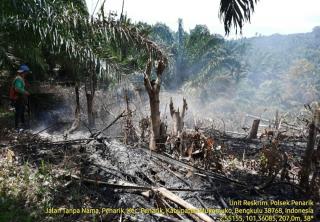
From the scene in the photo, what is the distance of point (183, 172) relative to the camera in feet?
17.0

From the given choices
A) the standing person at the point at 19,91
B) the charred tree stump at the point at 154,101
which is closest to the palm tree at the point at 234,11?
the charred tree stump at the point at 154,101

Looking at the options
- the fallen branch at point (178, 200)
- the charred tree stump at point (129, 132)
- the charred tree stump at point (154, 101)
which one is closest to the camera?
the fallen branch at point (178, 200)

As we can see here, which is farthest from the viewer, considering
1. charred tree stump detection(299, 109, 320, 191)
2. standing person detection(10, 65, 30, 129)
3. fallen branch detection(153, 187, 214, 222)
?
standing person detection(10, 65, 30, 129)

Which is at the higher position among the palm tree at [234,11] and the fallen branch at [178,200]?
the palm tree at [234,11]

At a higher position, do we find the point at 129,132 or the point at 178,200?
the point at 129,132

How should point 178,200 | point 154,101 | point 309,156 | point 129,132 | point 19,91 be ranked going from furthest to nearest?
point 19,91
point 129,132
point 154,101
point 309,156
point 178,200

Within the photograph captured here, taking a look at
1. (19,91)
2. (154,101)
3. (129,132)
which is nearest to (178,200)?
(154,101)

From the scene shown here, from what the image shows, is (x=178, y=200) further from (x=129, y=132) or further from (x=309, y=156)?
(x=129, y=132)

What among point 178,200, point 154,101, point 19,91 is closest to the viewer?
point 178,200

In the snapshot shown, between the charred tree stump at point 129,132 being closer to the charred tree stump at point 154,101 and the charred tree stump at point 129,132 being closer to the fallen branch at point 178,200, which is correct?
the charred tree stump at point 154,101

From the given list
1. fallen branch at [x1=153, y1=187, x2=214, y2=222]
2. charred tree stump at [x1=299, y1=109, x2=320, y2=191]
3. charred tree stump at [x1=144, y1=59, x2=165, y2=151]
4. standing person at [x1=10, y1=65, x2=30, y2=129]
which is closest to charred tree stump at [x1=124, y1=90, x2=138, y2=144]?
charred tree stump at [x1=144, y1=59, x2=165, y2=151]

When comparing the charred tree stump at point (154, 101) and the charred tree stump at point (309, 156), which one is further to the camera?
the charred tree stump at point (154, 101)

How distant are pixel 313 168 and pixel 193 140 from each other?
1883mm

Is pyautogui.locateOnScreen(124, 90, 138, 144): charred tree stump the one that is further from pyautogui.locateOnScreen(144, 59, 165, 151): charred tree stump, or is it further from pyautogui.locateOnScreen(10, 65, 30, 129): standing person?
pyautogui.locateOnScreen(10, 65, 30, 129): standing person
